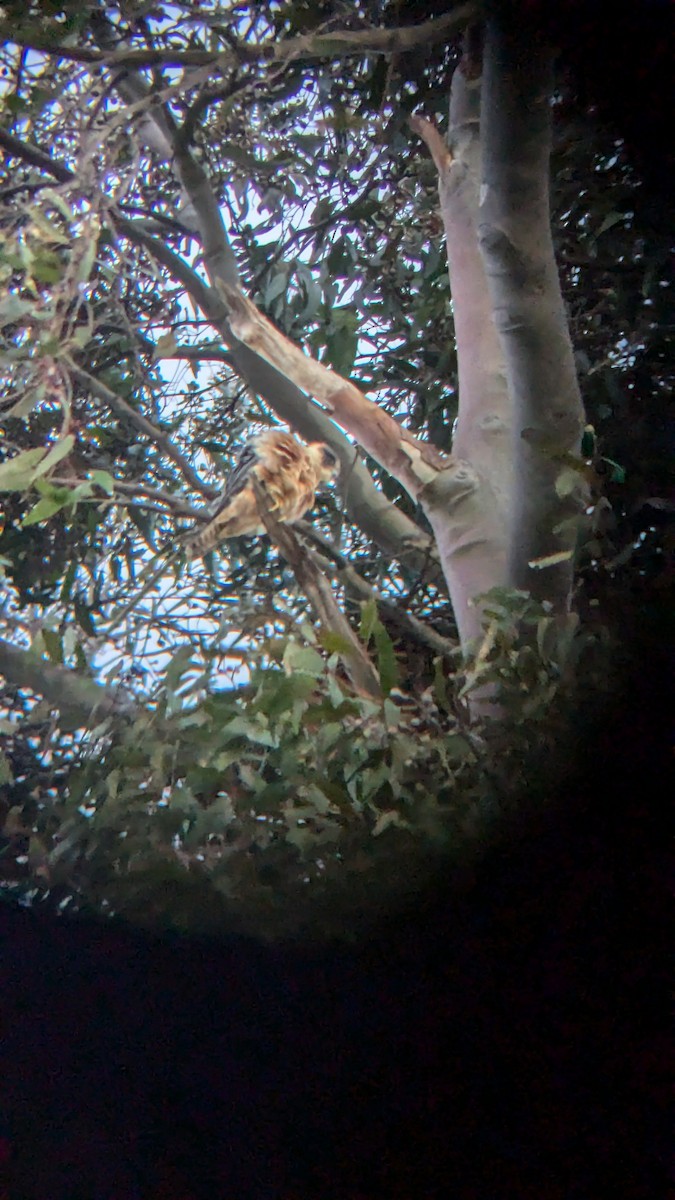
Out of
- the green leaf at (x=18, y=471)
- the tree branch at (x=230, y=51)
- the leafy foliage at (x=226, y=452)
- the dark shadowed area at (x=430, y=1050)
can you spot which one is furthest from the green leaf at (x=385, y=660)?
the tree branch at (x=230, y=51)

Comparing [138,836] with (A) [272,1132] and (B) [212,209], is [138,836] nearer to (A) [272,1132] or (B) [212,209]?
(A) [272,1132]

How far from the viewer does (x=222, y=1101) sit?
1.14 ft

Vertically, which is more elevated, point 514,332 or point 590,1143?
point 514,332

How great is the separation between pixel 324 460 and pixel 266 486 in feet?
0.17

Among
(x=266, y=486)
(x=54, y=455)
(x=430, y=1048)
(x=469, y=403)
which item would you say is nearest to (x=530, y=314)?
(x=469, y=403)

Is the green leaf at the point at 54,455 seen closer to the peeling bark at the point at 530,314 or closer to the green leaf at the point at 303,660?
the green leaf at the point at 303,660

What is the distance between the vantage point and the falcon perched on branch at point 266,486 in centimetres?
43

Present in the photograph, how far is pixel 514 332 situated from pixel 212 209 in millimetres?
216

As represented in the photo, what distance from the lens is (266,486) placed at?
1.45 ft

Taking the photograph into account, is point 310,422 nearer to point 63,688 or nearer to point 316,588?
point 316,588

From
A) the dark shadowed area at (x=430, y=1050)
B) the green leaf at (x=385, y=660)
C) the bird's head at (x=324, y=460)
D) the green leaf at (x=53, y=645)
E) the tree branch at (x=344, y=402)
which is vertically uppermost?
the tree branch at (x=344, y=402)

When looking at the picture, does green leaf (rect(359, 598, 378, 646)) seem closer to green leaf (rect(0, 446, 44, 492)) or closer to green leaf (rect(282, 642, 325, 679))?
green leaf (rect(282, 642, 325, 679))

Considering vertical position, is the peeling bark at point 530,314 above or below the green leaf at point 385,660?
above

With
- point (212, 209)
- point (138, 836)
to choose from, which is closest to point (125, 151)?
point (212, 209)
